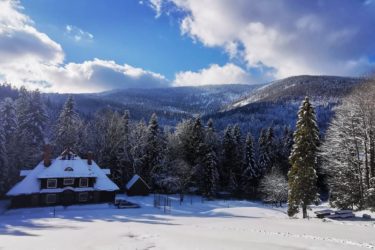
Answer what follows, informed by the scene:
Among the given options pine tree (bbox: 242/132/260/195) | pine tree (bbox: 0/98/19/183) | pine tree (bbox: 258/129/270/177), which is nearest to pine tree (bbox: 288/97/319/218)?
pine tree (bbox: 242/132/260/195)

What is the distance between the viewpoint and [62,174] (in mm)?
49531

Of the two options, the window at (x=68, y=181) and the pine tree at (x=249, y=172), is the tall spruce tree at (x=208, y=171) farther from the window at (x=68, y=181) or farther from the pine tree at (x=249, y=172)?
the window at (x=68, y=181)

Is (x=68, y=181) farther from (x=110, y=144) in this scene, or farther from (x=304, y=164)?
(x=304, y=164)

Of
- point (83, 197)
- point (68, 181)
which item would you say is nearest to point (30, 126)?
point (68, 181)

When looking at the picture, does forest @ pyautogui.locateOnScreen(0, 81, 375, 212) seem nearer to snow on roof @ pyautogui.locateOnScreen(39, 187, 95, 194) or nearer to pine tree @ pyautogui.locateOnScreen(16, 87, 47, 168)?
pine tree @ pyautogui.locateOnScreen(16, 87, 47, 168)

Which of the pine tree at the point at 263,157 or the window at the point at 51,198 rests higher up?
the pine tree at the point at 263,157

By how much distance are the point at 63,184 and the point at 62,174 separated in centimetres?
136

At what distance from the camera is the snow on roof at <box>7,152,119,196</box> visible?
47.2 metres

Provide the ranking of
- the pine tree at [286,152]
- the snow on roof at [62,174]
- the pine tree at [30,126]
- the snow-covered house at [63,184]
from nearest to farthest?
1. the snow on roof at [62,174]
2. the snow-covered house at [63,184]
3. the pine tree at [30,126]
4. the pine tree at [286,152]

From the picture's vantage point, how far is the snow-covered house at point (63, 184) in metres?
47.4


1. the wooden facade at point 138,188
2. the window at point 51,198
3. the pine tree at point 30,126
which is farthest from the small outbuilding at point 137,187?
the pine tree at point 30,126

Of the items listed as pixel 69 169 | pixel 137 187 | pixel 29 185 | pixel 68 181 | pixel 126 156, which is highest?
pixel 126 156

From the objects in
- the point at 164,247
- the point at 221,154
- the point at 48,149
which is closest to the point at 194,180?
the point at 221,154

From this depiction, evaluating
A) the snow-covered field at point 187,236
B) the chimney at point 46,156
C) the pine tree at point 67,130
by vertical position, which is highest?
the pine tree at point 67,130
